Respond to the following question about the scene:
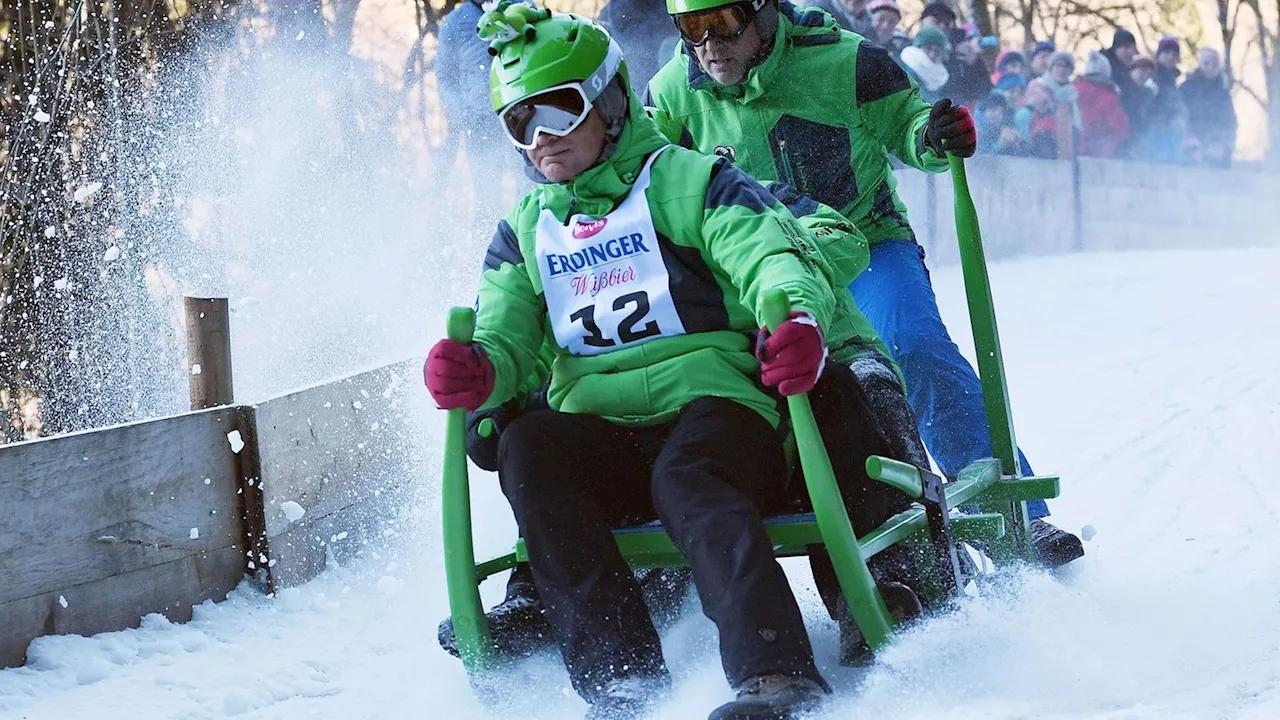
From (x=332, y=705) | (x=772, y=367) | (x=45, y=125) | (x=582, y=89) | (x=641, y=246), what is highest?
(x=45, y=125)

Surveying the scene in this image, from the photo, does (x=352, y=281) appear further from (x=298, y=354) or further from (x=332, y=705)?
(x=332, y=705)

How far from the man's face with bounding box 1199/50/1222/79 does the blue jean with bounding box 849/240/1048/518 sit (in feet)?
48.3

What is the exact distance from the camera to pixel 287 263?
8781mm

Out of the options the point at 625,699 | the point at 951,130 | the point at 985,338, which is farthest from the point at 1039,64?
the point at 625,699

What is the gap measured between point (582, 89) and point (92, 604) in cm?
188

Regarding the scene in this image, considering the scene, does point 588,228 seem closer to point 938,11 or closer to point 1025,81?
point 938,11

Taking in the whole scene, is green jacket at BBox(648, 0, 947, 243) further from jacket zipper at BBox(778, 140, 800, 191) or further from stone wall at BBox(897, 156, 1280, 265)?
stone wall at BBox(897, 156, 1280, 265)

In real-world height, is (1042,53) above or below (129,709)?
above

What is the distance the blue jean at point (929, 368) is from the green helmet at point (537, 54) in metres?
1.27

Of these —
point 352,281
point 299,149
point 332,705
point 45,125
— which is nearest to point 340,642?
point 332,705

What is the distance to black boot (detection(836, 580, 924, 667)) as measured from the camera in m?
3.04

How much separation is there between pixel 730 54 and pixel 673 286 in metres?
1.06

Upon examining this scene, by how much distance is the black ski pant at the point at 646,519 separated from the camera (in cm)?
272

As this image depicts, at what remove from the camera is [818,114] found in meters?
4.23
